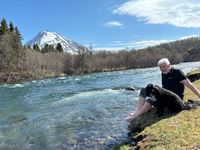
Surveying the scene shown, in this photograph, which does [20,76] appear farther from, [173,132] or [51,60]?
[173,132]

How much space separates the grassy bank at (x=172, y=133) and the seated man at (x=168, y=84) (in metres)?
0.54

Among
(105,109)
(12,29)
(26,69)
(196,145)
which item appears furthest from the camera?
(12,29)

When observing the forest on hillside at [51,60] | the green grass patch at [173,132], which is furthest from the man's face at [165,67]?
the forest on hillside at [51,60]

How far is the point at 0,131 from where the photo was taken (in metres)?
15.9

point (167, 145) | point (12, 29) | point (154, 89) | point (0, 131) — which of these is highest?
point (12, 29)

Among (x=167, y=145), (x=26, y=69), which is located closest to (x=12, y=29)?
(x=26, y=69)

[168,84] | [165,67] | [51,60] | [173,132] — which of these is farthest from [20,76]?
[173,132]

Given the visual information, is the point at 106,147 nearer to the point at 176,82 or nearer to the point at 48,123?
the point at 176,82

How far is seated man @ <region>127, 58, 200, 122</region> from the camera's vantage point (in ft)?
36.6

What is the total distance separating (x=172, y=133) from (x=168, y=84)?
300 centimetres

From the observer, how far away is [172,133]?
8922 millimetres

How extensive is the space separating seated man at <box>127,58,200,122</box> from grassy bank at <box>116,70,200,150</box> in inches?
21.2

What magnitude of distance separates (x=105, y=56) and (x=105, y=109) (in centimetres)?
11512

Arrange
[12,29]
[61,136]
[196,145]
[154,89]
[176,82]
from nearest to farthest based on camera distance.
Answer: [196,145] < [154,89] < [176,82] < [61,136] < [12,29]
